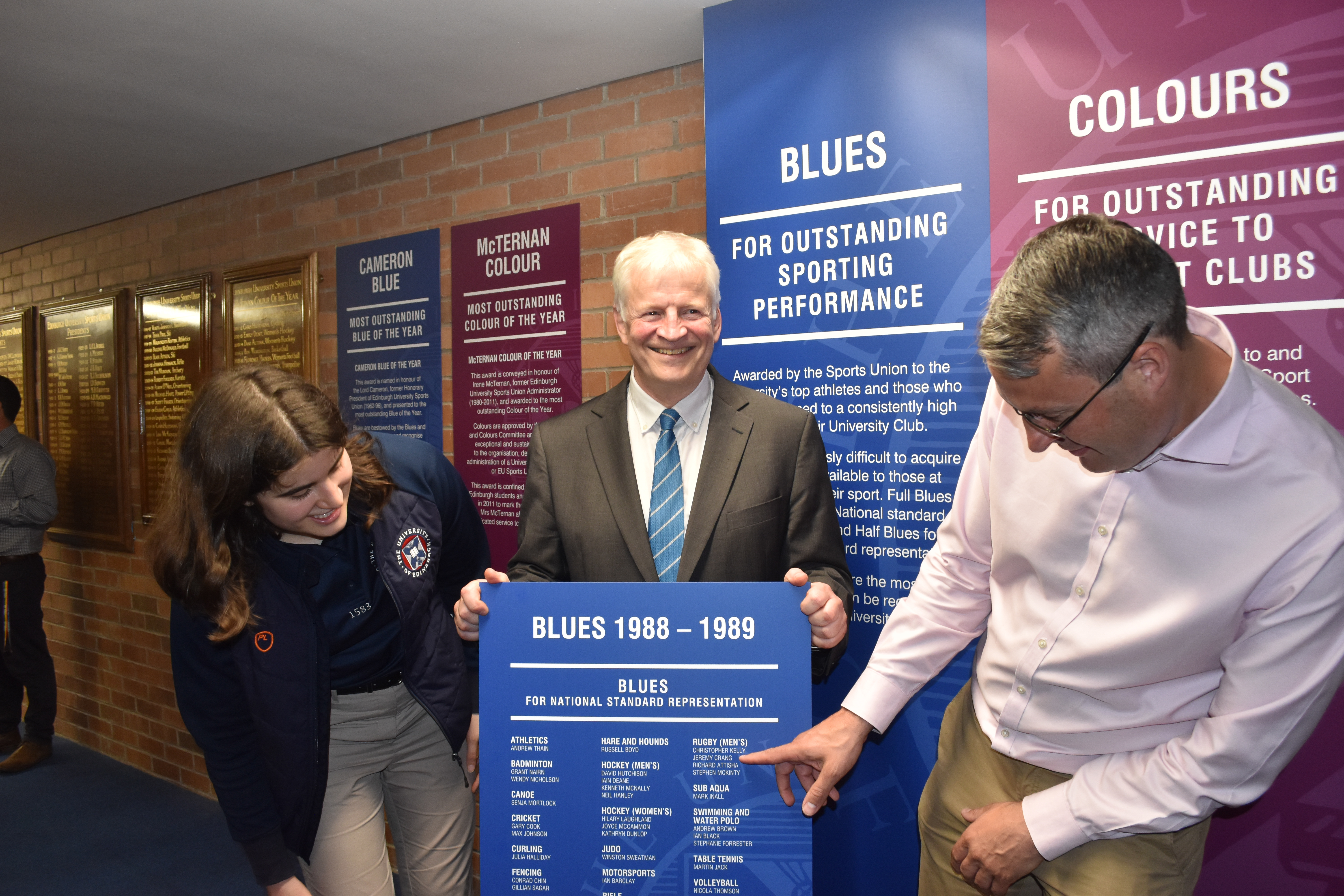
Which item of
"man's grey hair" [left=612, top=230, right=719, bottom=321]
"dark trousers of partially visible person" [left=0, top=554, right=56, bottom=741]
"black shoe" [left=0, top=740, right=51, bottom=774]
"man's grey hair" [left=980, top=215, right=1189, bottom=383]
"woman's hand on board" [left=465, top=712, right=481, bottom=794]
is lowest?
"black shoe" [left=0, top=740, right=51, bottom=774]

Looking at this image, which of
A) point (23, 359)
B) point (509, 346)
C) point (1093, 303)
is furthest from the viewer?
point (23, 359)

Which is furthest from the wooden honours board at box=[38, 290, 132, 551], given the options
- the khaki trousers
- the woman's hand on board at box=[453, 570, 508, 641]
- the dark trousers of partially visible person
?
the khaki trousers

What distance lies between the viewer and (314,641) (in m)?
1.71

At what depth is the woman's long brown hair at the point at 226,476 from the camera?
1.58 metres

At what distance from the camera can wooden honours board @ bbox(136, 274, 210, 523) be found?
442 cm

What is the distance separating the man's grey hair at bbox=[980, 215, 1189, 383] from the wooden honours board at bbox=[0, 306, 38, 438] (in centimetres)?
640

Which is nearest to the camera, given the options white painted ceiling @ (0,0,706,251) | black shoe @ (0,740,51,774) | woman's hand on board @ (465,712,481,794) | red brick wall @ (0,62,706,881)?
woman's hand on board @ (465,712,481,794)

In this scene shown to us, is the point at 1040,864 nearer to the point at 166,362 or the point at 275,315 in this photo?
the point at 275,315

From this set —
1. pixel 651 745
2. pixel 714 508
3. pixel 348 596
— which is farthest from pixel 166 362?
pixel 651 745

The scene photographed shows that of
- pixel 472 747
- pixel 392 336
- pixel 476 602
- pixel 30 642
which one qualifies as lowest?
pixel 30 642

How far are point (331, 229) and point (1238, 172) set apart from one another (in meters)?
3.56

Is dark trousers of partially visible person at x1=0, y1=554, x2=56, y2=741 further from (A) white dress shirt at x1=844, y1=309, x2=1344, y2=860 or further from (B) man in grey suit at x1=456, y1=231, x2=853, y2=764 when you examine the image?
(A) white dress shirt at x1=844, y1=309, x2=1344, y2=860

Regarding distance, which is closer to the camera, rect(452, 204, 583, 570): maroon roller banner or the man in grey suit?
the man in grey suit

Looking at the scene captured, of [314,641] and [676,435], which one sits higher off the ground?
[676,435]
